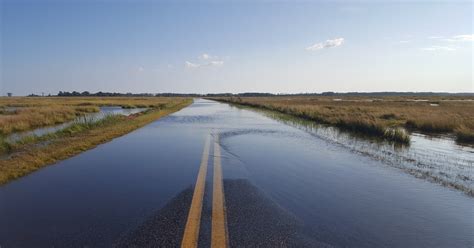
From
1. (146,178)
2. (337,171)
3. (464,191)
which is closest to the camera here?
(464,191)

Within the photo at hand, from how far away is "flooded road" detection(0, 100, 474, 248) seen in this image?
12.9 ft

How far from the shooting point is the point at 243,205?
5117 mm

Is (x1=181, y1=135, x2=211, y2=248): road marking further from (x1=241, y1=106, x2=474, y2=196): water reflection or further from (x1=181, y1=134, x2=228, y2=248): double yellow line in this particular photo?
(x1=241, y1=106, x2=474, y2=196): water reflection

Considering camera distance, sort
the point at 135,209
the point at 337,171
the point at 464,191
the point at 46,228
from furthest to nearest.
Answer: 1. the point at 337,171
2. the point at 464,191
3. the point at 135,209
4. the point at 46,228

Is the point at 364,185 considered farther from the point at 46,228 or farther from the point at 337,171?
the point at 46,228

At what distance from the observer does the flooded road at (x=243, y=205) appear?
3930mm

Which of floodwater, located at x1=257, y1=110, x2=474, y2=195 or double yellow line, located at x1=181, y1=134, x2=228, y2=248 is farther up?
double yellow line, located at x1=181, y1=134, x2=228, y2=248

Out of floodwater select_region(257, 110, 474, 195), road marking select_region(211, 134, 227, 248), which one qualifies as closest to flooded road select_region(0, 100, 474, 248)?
road marking select_region(211, 134, 227, 248)

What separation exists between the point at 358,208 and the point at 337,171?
113 inches

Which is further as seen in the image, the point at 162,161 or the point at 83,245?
the point at 162,161

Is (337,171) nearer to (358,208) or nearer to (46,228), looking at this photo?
(358,208)

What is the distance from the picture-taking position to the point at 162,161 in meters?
8.98

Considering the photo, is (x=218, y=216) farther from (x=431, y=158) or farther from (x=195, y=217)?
(x=431, y=158)

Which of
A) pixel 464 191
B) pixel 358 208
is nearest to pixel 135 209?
pixel 358 208
